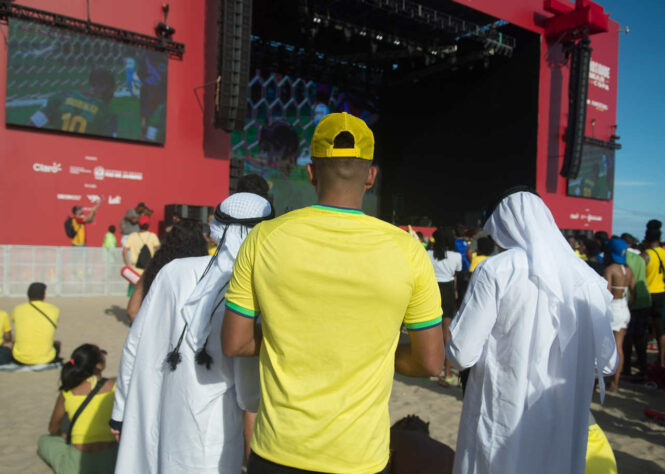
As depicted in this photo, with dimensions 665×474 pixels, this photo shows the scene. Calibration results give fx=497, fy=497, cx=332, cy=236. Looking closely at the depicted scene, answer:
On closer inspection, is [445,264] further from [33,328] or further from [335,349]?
[335,349]

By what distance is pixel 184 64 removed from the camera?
11.9 metres

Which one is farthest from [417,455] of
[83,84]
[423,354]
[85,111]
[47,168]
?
[83,84]

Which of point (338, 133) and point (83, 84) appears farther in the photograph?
point (83, 84)

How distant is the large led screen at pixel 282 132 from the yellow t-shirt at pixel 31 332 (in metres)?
12.9

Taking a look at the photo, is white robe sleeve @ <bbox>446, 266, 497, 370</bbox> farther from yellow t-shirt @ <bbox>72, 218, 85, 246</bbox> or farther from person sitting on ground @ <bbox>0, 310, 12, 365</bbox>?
yellow t-shirt @ <bbox>72, 218, 85, 246</bbox>

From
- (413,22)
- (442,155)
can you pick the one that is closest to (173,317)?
(413,22)

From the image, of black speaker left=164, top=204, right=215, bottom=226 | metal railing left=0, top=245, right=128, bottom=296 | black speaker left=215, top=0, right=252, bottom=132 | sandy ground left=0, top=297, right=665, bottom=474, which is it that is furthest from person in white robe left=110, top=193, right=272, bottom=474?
black speaker left=215, top=0, right=252, bottom=132

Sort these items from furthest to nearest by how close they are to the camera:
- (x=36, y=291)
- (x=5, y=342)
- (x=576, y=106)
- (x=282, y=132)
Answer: (x=282, y=132) → (x=576, y=106) → (x=5, y=342) → (x=36, y=291)

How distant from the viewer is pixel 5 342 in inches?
215

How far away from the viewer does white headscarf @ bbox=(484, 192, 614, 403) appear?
6.46 feet

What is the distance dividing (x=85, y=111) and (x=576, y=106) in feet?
47.2

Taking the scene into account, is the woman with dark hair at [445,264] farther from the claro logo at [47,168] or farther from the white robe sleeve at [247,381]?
the claro logo at [47,168]

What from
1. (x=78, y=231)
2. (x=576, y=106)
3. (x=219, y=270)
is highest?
(x=576, y=106)

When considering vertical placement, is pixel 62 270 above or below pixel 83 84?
below
